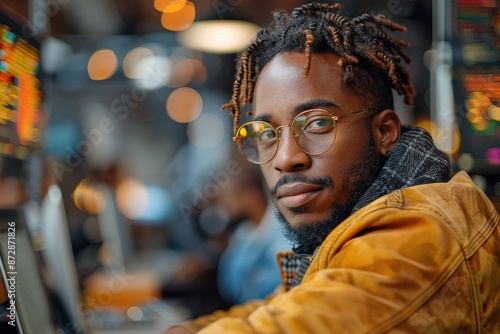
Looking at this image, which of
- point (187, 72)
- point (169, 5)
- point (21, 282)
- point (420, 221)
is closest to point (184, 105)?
point (187, 72)

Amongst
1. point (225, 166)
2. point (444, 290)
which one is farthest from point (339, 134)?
point (225, 166)

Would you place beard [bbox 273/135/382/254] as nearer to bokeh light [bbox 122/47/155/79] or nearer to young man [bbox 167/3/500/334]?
young man [bbox 167/3/500/334]

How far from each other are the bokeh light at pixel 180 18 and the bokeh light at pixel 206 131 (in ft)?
2.65

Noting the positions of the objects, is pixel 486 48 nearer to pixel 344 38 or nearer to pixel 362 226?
pixel 344 38

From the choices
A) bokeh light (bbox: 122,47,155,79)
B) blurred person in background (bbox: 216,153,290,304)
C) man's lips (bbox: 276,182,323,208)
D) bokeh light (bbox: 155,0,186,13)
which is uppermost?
bokeh light (bbox: 155,0,186,13)

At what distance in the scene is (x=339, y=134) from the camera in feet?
5.24

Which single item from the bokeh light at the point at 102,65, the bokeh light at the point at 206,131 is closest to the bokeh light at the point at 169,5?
the bokeh light at the point at 102,65

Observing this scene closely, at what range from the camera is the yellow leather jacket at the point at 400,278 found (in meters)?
1.16

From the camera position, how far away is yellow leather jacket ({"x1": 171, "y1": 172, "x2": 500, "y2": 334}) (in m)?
1.16

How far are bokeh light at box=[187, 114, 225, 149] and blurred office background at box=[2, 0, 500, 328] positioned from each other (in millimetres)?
12

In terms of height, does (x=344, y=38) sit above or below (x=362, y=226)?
above

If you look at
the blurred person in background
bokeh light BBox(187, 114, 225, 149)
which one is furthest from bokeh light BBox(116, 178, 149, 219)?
the blurred person in background

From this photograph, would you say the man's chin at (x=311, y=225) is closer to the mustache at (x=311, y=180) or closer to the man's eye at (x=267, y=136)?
the mustache at (x=311, y=180)

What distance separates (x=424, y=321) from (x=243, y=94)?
0.91 metres
